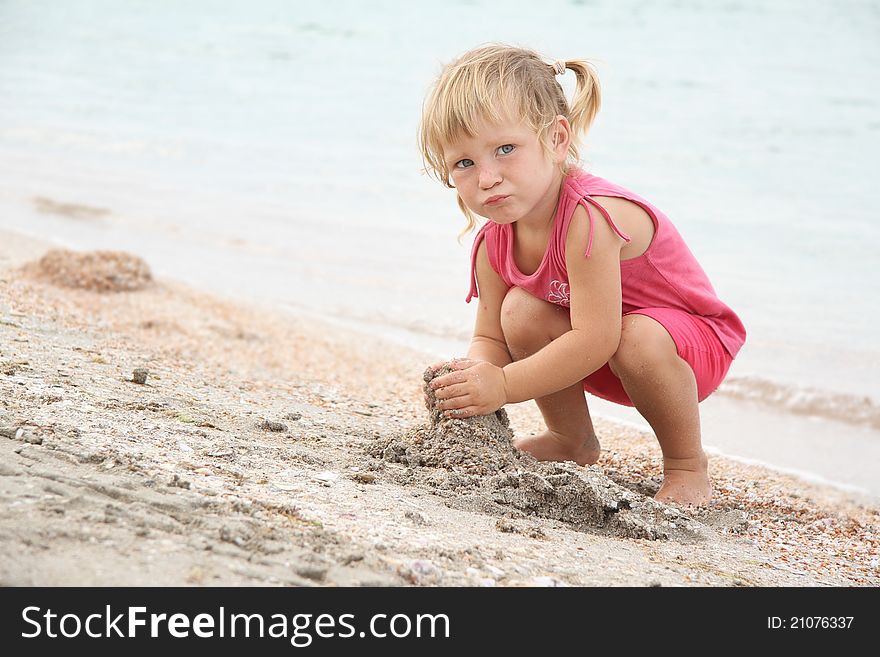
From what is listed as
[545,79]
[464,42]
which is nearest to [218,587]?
[545,79]

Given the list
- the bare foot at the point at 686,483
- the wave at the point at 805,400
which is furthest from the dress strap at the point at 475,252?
the wave at the point at 805,400

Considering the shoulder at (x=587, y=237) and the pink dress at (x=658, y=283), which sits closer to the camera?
the shoulder at (x=587, y=237)

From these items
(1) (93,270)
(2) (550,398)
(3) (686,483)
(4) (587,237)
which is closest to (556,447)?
(2) (550,398)

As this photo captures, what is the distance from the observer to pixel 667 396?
8.75ft

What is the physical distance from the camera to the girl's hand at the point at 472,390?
2553 millimetres

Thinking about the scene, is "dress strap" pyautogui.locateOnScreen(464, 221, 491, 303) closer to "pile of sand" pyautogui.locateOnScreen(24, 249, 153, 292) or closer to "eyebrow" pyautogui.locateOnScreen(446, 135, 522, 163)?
"eyebrow" pyautogui.locateOnScreen(446, 135, 522, 163)

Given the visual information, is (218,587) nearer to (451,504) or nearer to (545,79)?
(451,504)

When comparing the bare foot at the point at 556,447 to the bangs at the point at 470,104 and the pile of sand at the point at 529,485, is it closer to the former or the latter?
the pile of sand at the point at 529,485

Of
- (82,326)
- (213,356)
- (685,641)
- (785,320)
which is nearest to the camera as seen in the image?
(685,641)

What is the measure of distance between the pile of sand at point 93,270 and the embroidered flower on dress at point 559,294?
2955 millimetres

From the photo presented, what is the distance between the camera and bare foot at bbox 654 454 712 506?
8.95ft

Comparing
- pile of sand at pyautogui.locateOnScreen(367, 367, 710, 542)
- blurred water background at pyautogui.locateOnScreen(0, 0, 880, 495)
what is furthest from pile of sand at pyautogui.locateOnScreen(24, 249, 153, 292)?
pile of sand at pyautogui.locateOnScreen(367, 367, 710, 542)

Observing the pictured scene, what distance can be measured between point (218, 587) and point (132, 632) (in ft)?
0.47

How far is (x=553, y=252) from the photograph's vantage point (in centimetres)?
261
